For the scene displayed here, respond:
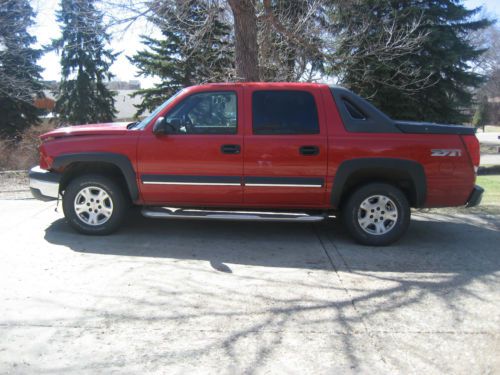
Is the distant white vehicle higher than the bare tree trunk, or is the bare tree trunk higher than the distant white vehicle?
the bare tree trunk

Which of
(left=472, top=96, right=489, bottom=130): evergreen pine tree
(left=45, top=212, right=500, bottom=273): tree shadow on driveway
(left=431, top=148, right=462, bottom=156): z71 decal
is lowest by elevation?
(left=45, top=212, right=500, bottom=273): tree shadow on driveway

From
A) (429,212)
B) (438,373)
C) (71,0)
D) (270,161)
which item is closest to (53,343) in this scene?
(438,373)

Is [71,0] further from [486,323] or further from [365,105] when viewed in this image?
[486,323]

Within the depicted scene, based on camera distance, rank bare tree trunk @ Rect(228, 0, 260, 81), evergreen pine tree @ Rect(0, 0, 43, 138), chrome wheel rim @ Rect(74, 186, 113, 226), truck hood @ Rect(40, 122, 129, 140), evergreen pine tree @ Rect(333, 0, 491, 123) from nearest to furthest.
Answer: truck hood @ Rect(40, 122, 129, 140) < chrome wheel rim @ Rect(74, 186, 113, 226) < bare tree trunk @ Rect(228, 0, 260, 81) < evergreen pine tree @ Rect(0, 0, 43, 138) < evergreen pine tree @ Rect(333, 0, 491, 123)

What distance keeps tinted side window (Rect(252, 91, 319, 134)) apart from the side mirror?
106cm

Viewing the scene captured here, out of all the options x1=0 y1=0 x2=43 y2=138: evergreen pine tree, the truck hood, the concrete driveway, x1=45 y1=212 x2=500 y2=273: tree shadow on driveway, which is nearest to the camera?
the concrete driveway

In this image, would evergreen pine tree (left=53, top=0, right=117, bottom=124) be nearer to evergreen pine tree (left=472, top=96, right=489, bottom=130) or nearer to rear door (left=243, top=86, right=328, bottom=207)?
rear door (left=243, top=86, right=328, bottom=207)

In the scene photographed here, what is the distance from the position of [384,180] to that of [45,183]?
13.8 ft

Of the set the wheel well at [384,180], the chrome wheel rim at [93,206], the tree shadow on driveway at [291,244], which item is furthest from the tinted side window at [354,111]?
the chrome wheel rim at [93,206]

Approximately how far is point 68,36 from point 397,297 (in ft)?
88.9

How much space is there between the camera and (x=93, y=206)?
235 inches

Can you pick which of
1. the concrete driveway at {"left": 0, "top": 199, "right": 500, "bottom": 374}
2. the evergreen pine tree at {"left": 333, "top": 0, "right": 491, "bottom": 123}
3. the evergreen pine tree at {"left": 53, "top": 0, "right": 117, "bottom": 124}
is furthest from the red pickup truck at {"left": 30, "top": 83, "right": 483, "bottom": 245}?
the evergreen pine tree at {"left": 53, "top": 0, "right": 117, "bottom": 124}

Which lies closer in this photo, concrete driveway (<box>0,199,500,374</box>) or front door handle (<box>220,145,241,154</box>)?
concrete driveway (<box>0,199,500,374</box>)

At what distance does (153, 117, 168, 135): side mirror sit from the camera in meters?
5.65
